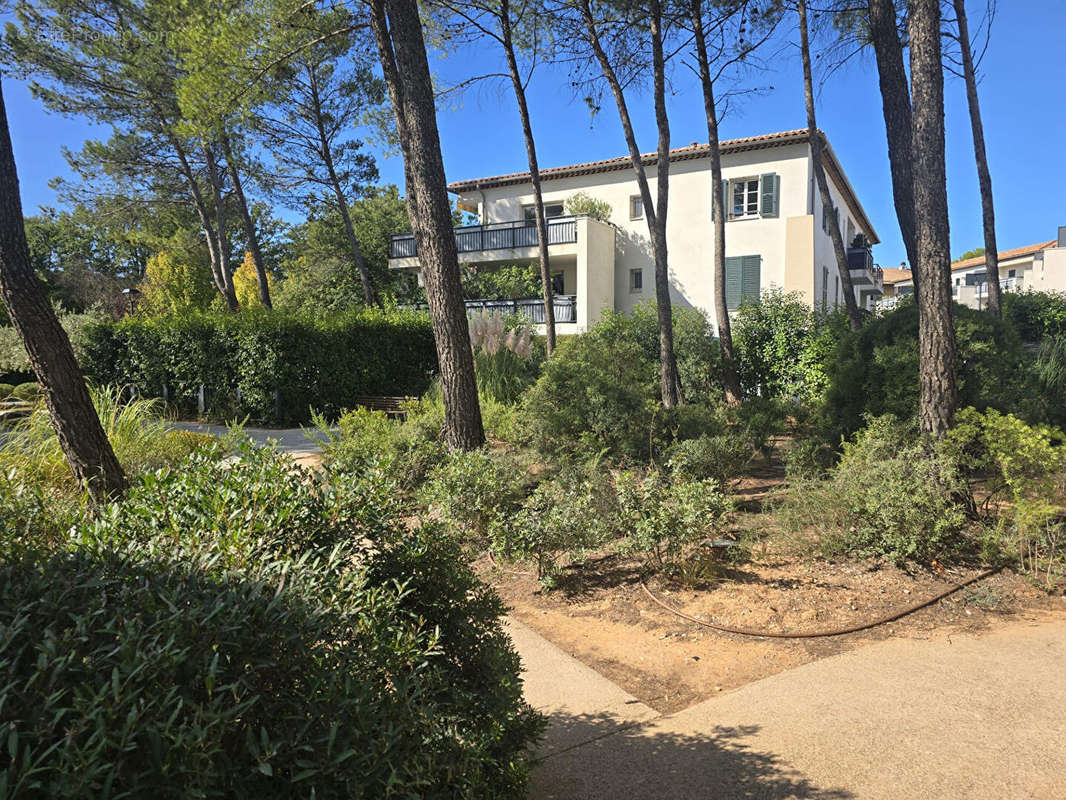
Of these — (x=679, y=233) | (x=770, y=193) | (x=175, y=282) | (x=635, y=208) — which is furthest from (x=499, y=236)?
(x=175, y=282)

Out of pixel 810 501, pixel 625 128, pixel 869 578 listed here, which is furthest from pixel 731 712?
pixel 625 128

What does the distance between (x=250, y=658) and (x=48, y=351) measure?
432 cm

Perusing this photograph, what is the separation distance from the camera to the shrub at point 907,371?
6055 millimetres

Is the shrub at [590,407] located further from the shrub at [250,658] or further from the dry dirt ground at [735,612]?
the shrub at [250,658]

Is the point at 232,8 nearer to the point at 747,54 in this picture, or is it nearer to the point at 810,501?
the point at 747,54

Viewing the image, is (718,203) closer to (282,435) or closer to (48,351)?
(282,435)

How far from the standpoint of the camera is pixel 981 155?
37.6 feet

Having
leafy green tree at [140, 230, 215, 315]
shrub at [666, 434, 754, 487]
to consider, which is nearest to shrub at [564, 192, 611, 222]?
shrub at [666, 434, 754, 487]

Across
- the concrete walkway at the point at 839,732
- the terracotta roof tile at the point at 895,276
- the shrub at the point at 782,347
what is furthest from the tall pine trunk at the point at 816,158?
the terracotta roof tile at the point at 895,276

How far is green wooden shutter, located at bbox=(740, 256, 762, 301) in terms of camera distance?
68.1 ft

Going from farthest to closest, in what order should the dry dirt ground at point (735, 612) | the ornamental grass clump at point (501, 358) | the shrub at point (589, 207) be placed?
the shrub at point (589, 207)
the ornamental grass clump at point (501, 358)
the dry dirt ground at point (735, 612)

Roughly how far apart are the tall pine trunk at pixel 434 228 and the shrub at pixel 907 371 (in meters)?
3.97

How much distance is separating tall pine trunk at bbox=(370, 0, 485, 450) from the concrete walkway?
13.7 feet

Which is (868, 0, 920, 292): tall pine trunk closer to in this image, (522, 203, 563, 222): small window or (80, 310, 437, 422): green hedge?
(80, 310, 437, 422): green hedge
